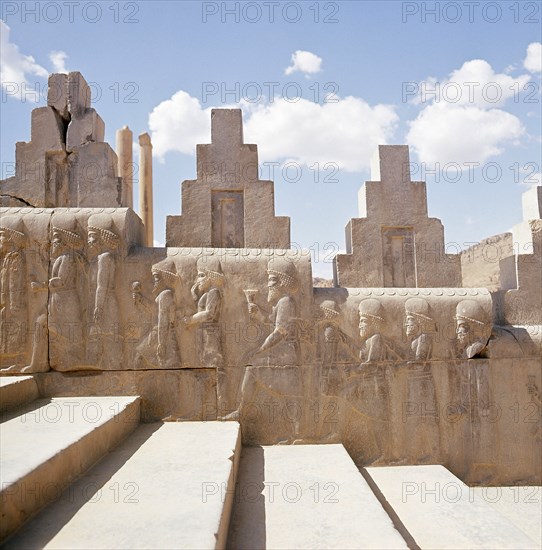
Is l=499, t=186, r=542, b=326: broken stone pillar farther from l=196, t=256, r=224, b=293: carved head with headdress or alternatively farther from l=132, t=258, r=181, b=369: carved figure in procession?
l=132, t=258, r=181, b=369: carved figure in procession

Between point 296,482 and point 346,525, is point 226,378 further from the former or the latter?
point 346,525

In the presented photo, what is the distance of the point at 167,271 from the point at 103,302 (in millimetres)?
653

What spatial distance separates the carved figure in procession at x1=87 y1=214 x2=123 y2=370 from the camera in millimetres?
4621

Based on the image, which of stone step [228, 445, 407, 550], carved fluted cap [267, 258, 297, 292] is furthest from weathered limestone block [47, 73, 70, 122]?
stone step [228, 445, 407, 550]

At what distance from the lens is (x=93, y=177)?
8.00 metres

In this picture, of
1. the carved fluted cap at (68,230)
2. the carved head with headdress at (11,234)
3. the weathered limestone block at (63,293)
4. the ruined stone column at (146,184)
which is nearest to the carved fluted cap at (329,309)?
the weathered limestone block at (63,293)

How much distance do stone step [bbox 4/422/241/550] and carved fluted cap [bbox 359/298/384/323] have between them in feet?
6.04

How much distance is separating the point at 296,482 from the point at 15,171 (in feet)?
22.9

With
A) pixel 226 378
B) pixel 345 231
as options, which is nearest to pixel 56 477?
pixel 226 378

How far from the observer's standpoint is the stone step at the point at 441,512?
3.21m

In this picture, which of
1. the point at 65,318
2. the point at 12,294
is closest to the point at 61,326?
the point at 65,318

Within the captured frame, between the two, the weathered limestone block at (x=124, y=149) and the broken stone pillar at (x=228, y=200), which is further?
the weathered limestone block at (x=124, y=149)

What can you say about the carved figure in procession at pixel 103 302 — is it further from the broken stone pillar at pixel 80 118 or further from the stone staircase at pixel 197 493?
the broken stone pillar at pixel 80 118

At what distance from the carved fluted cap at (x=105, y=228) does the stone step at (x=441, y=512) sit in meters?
3.20
